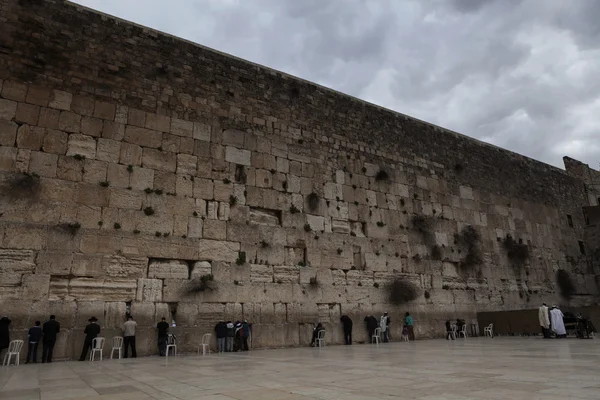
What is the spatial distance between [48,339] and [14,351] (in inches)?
21.4

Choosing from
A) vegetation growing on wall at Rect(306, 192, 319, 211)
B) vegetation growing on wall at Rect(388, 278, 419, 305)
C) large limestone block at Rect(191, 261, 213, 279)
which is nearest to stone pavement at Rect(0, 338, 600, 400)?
large limestone block at Rect(191, 261, 213, 279)

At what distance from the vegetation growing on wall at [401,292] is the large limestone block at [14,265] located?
9.29 meters

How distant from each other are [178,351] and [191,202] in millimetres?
3432

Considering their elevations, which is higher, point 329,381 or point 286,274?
point 286,274

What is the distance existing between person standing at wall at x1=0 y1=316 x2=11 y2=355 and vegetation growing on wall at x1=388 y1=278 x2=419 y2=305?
31.0 ft

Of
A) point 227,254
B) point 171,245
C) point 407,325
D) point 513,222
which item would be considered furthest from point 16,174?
point 513,222

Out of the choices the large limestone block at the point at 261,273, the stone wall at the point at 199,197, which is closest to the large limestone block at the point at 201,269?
the stone wall at the point at 199,197

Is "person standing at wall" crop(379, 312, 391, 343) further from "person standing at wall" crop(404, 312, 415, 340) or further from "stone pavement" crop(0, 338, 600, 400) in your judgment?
"stone pavement" crop(0, 338, 600, 400)

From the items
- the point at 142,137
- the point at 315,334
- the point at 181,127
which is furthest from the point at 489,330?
the point at 142,137

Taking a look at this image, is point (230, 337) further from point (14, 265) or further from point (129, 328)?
point (14, 265)

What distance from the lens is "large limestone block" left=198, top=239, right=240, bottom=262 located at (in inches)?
405

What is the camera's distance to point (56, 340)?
820 cm

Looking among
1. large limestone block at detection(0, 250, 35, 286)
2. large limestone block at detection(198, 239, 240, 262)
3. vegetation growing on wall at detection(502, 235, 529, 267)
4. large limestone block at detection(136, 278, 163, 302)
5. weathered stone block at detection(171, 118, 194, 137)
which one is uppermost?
weathered stone block at detection(171, 118, 194, 137)

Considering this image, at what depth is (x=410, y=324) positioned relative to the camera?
1273cm
